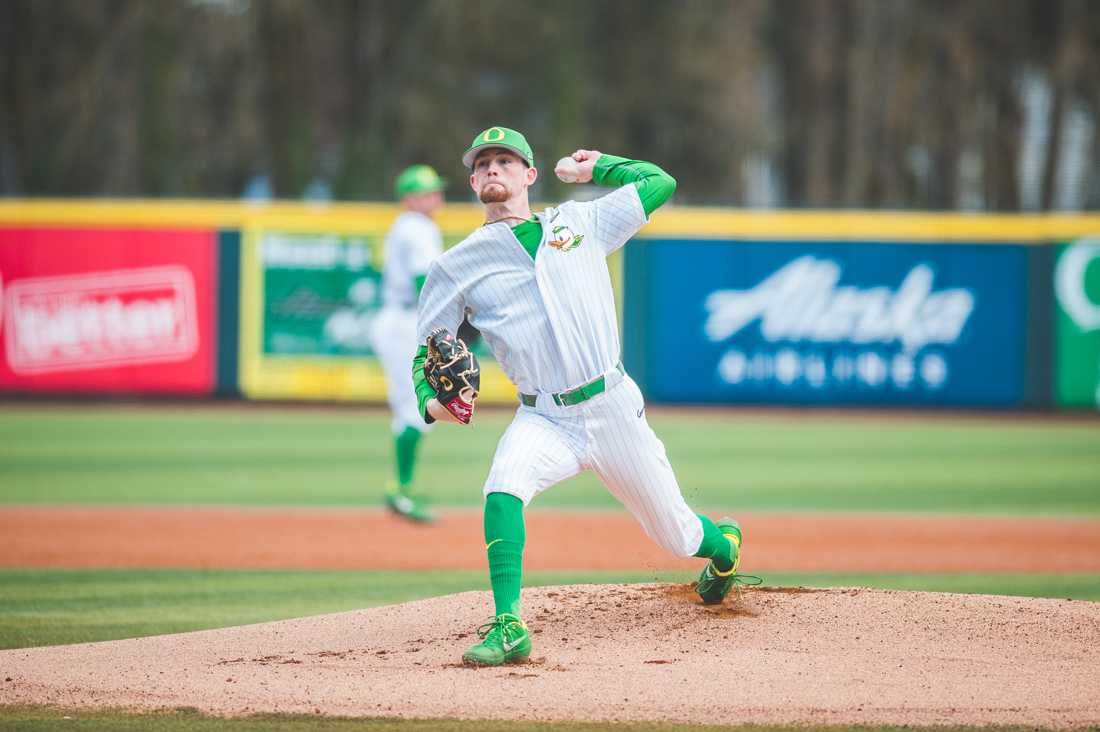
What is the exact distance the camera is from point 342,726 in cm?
425

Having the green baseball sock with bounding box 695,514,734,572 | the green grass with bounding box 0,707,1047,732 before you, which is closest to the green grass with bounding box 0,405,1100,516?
the green baseball sock with bounding box 695,514,734,572

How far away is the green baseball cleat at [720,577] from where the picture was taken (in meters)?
5.64

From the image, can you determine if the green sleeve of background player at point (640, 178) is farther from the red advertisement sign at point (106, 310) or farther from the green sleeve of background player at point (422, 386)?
the red advertisement sign at point (106, 310)

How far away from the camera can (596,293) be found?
16.8 ft

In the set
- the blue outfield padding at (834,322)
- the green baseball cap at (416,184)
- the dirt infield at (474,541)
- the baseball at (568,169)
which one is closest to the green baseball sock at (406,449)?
the dirt infield at (474,541)

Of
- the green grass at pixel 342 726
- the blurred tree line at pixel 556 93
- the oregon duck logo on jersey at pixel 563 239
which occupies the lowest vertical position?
the green grass at pixel 342 726

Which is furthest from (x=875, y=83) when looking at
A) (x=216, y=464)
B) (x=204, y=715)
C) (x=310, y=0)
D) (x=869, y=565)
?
(x=204, y=715)

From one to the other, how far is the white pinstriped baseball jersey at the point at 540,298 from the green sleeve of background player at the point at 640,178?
91mm

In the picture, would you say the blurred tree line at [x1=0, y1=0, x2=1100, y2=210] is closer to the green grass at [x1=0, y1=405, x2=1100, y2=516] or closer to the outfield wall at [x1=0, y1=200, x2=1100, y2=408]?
the outfield wall at [x1=0, y1=200, x2=1100, y2=408]

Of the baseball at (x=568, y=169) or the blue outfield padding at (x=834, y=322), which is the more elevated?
the baseball at (x=568, y=169)

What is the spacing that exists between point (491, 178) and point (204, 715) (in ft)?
6.55

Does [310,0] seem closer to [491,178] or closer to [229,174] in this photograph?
[229,174]

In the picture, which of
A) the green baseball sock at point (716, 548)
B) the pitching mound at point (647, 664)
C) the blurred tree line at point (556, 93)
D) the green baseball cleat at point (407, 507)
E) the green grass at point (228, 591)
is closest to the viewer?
the pitching mound at point (647, 664)

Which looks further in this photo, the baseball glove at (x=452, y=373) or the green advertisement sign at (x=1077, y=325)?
the green advertisement sign at (x=1077, y=325)
